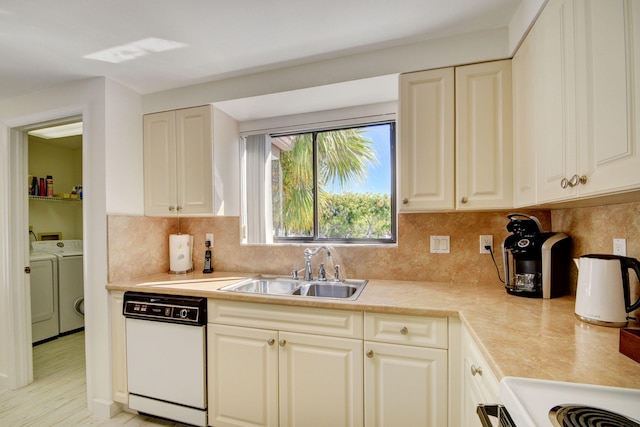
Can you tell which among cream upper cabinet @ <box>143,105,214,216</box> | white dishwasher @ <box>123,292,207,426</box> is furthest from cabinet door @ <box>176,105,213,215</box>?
white dishwasher @ <box>123,292,207,426</box>

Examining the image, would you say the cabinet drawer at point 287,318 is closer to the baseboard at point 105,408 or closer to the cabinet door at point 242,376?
the cabinet door at point 242,376

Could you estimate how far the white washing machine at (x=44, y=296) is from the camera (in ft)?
10.1

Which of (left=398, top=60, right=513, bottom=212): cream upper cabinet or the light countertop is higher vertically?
(left=398, top=60, right=513, bottom=212): cream upper cabinet

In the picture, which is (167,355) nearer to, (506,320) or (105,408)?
(105,408)

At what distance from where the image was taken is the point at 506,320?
3.90ft

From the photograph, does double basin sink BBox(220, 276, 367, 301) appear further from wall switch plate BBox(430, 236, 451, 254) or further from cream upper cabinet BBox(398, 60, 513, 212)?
cream upper cabinet BBox(398, 60, 513, 212)

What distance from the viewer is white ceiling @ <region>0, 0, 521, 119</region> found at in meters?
1.39

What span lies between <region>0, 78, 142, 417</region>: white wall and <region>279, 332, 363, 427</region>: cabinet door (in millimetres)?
1352

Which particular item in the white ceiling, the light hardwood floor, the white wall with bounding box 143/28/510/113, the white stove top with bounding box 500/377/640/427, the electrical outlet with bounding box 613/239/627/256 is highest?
the white ceiling

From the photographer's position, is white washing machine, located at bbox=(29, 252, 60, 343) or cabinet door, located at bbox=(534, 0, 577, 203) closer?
cabinet door, located at bbox=(534, 0, 577, 203)

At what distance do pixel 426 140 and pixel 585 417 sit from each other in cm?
138

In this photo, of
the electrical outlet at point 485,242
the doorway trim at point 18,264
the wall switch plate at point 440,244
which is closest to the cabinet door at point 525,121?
the electrical outlet at point 485,242

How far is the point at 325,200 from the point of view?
2398mm

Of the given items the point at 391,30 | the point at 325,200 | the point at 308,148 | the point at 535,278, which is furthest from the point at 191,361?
the point at 391,30
